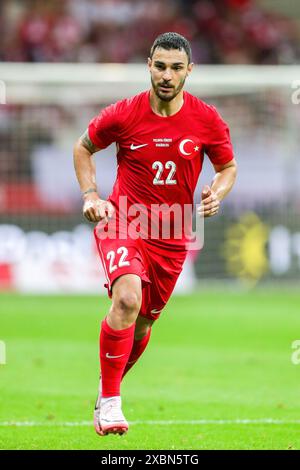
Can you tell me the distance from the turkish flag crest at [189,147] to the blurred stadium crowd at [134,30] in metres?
16.0

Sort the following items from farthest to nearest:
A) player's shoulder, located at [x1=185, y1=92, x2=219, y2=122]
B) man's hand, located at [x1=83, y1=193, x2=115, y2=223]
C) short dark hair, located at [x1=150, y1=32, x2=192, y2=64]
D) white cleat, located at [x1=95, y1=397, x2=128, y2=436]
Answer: player's shoulder, located at [x1=185, y1=92, x2=219, y2=122], short dark hair, located at [x1=150, y1=32, x2=192, y2=64], man's hand, located at [x1=83, y1=193, x2=115, y2=223], white cleat, located at [x1=95, y1=397, x2=128, y2=436]

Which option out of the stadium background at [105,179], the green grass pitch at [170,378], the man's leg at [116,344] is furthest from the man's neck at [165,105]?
the stadium background at [105,179]

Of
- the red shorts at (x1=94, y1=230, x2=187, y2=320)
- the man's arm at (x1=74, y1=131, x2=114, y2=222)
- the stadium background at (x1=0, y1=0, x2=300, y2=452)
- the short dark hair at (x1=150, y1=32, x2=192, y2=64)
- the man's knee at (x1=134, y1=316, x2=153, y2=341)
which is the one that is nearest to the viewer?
the red shorts at (x1=94, y1=230, x2=187, y2=320)

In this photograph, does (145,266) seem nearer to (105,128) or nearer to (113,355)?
(113,355)

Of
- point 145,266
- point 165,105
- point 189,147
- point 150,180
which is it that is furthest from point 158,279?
point 165,105

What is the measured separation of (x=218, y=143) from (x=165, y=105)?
478mm

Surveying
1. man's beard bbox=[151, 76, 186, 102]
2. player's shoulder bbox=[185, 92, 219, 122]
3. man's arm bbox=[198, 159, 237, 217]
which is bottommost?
man's arm bbox=[198, 159, 237, 217]

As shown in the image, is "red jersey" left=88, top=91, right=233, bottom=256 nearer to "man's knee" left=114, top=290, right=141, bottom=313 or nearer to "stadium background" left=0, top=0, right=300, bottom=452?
"man's knee" left=114, top=290, right=141, bottom=313

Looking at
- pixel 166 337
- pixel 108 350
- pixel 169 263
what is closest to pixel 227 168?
pixel 169 263

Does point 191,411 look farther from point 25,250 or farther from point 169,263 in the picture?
point 25,250

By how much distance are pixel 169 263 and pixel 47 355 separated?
511 cm

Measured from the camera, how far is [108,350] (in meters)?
7.05

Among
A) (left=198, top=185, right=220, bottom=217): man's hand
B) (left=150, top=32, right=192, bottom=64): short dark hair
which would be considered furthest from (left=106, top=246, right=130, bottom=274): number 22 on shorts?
(left=150, top=32, right=192, bottom=64): short dark hair

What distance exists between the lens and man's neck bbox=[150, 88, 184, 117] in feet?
24.2
